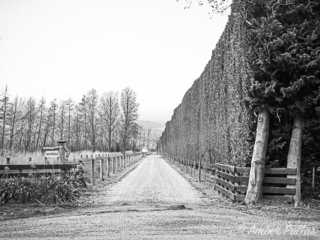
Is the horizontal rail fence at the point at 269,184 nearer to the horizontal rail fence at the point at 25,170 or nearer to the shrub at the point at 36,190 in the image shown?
the shrub at the point at 36,190

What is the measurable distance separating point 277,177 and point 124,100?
44400 mm

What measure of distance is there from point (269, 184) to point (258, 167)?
969 millimetres

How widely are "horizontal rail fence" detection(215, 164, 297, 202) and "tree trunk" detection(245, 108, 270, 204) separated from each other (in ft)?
0.96

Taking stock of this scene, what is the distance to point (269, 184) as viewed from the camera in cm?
995

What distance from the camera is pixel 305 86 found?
30.2 feet

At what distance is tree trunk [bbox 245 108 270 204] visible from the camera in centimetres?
932

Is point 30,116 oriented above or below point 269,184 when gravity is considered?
above

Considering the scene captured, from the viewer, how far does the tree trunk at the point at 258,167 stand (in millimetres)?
9320

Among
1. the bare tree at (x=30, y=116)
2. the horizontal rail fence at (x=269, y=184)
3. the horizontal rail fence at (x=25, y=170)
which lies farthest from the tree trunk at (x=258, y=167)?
the bare tree at (x=30, y=116)

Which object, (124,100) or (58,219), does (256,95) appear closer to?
(58,219)

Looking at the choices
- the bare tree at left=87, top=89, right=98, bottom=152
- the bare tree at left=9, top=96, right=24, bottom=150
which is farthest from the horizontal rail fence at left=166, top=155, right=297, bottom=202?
the bare tree at left=87, top=89, right=98, bottom=152

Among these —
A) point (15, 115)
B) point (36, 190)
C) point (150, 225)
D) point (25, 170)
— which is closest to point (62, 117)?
point (15, 115)

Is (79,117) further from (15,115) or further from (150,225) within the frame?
(150,225)

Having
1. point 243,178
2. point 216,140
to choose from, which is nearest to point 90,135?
point 216,140
